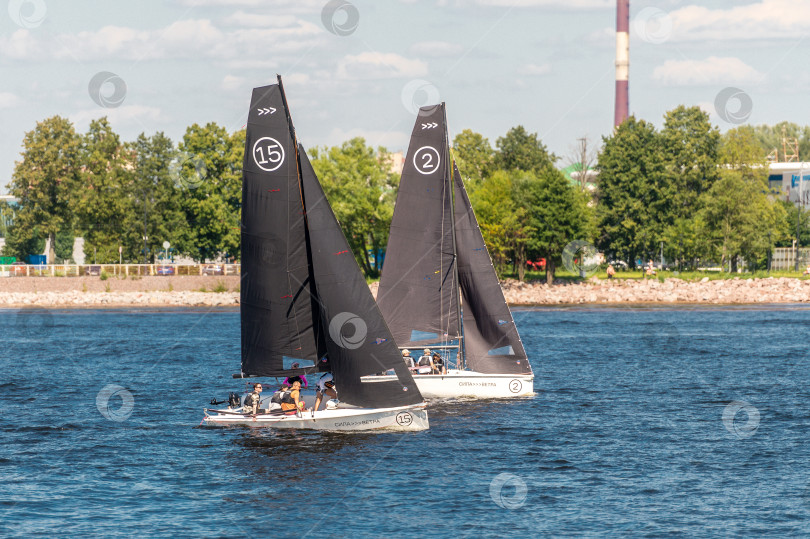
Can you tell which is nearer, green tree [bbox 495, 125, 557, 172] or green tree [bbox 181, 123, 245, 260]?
green tree [bbox 181, 123, 245, 260]

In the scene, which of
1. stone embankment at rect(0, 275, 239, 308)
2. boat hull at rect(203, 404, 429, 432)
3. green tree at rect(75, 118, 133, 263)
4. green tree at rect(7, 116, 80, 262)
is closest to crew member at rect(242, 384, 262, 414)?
boat hull at rect(203, 404, 429, 432)

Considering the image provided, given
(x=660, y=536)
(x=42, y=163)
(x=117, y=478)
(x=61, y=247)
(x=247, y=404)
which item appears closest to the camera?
(x=660, y=536)

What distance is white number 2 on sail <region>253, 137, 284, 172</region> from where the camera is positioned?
3109 centimetres

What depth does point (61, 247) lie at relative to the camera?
134 metres

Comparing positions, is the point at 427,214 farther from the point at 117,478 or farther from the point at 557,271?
the point at 557,271

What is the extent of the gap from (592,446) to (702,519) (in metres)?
8.42

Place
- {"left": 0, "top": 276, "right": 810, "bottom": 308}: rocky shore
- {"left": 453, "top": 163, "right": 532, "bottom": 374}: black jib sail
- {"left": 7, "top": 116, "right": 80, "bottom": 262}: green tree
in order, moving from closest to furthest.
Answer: {"left": 453, "top": 163, "right": 532, "bottom": 374}: black jib sail
{"left": 0, "top": 276, "right": 810, "bottom": 308}: rocky shore
{"left": 7, "top": 116, "right": 80, "bottom": 262}: green tree

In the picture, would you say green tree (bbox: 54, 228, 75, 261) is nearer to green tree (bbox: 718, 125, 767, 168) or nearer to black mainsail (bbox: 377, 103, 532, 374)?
green tree (bbox: 718, 125, 767, 168)

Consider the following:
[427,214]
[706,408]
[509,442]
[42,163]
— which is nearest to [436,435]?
[509,442]

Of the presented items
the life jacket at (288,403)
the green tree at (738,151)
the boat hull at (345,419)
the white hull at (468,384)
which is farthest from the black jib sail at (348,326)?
the green tree at (738,151)

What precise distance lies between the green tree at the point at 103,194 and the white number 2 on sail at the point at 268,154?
302ft

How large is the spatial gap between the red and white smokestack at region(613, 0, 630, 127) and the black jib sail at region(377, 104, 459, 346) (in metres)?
120

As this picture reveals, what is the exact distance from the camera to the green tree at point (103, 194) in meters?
119

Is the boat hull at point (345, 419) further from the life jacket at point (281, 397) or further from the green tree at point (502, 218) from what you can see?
the green tree at point (502, 218)
